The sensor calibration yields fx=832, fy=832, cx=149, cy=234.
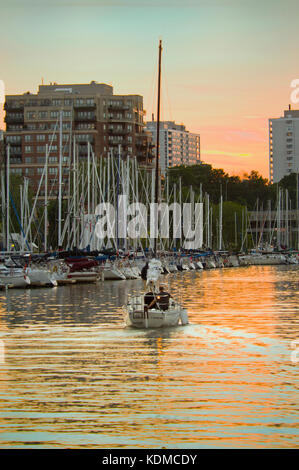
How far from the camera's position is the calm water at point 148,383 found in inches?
694

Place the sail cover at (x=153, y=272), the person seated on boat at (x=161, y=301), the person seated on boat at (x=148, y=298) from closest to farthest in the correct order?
the person seated on boat at (x=161, y=301), the person seated on boat at (x=148, y=298), the sail cover at (x=153, y=272)

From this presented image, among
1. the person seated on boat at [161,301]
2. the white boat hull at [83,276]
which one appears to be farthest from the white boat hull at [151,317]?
the white boat hull at [83,276]

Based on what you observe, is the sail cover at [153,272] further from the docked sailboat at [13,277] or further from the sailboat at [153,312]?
the docked sailboat at [13,277]

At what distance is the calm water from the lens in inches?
694

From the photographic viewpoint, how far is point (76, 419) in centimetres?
1891

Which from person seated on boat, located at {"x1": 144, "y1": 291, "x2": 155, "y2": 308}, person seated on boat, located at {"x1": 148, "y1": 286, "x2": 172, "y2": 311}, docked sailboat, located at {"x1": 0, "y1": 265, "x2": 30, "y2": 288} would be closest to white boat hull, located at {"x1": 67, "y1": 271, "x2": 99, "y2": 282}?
docked sailboat, located at {"x1": 0, "y1": 265, "x2": 30, "y2": 288}

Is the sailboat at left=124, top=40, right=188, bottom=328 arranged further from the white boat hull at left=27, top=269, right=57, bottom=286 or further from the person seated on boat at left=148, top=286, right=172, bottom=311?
the white boat hull at left=27, top=269, right=57, bottom=286

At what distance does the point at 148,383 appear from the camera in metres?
23.0

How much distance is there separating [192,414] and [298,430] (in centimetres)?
262

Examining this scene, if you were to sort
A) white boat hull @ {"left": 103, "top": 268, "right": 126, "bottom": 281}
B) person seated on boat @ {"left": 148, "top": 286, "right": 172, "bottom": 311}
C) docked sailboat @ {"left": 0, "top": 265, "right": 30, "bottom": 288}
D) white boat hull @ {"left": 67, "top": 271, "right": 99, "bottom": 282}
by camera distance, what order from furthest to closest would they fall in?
white boat hull @ {"left": 103, "top": 268, "right": 126, "bottom": 281} < white boat hull @ {"left": 67, "top": 271, "right": 99, "bottom": 282} < docked sailboat @ {"left": 0, "top": 265, "right": 30, "bottom": 288} < person seated on boat @ {"left": 148, "top": 286, "right": 172, "bottom": 311}

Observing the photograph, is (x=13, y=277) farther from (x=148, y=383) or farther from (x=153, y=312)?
(x=148, y=383)

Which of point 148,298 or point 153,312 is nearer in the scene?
point 153,312

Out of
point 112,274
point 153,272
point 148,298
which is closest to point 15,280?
point 112,274
